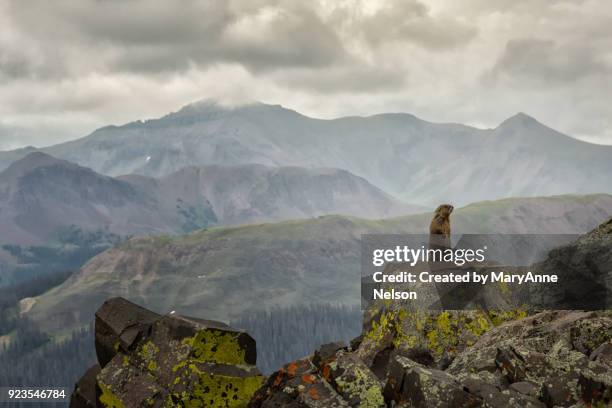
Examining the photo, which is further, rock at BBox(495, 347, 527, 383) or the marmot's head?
the marmot's head

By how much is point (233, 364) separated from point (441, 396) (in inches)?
252

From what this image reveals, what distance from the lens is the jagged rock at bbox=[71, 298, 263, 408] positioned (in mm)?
19797

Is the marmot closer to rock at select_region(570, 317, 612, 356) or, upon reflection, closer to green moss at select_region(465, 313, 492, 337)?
green moss at select_region(465, 313, 492, 337)

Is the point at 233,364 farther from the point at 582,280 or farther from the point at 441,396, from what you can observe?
the point at 582,280

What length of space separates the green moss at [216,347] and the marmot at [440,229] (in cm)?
1469

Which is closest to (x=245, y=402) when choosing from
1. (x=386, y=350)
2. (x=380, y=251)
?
(x=386, y=350)

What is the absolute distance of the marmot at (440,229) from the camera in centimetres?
3325

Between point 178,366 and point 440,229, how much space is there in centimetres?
1807

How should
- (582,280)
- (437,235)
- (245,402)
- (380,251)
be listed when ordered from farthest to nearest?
(437,235), (380,251), (582,280), (245,402)

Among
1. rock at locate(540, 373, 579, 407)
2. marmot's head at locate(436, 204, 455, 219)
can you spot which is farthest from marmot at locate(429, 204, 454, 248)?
rock at locate(540, 373, 579, 407)

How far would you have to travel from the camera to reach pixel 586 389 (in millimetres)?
16297

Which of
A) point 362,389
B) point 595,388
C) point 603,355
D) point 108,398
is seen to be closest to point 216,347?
point 108,398

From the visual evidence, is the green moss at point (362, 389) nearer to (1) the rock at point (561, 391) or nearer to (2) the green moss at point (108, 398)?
(1) the rock at point (561, 391)

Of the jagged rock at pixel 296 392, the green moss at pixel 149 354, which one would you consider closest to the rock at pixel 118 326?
the green moss at pixel 149 354
